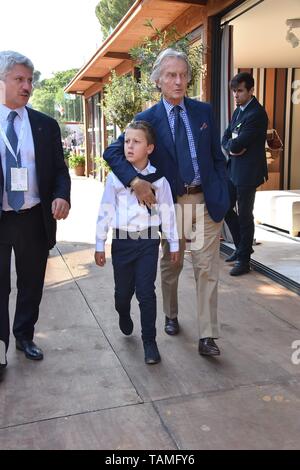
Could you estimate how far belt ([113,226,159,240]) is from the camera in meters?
2.83

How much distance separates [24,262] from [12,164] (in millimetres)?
597

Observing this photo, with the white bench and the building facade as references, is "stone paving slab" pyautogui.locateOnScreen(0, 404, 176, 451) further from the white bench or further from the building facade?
the white bench

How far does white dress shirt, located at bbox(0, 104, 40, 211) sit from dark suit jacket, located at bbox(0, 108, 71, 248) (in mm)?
28

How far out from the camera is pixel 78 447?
207 cm

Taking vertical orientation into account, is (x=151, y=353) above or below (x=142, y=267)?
below

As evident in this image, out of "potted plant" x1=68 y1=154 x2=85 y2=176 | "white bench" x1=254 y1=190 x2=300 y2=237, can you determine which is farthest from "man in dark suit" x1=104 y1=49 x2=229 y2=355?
"potted plant" x1=68 y1=154 x2=85 y2=176

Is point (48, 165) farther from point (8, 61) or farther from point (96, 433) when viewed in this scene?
point (96, 433)

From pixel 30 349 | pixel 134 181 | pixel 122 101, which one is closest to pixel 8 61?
pixel 134 181

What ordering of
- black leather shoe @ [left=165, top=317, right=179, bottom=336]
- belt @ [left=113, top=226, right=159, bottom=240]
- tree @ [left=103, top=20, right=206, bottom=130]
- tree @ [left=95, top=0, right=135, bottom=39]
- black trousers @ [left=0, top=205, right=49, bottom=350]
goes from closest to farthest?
black trousers @ [left=0, top=205, right=49, bottom=350] < belt @ [left=113, top=226, right=159, bottom=240] < black leather shoe @ [left=165, top=317, right=179, bottom=336] < tree @ [left=103, top=20, right=206, bottom=130] < tree @ [left=95, top=0, right=135, bottom=39]

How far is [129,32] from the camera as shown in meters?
7.46

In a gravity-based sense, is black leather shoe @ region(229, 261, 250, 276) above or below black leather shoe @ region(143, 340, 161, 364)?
above

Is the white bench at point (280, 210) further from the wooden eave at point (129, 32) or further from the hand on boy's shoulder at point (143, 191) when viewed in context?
the hand on boy's shoulder at point (143, 191)
